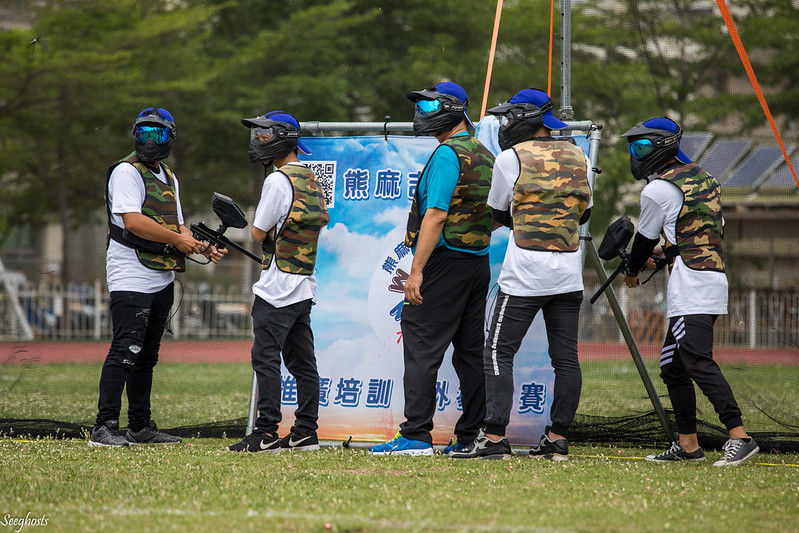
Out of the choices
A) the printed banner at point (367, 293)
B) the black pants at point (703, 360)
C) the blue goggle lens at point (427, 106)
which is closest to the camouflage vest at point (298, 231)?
the printed banner at point (367, 293)

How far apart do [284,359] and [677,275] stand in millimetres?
2371

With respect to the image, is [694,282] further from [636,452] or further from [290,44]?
[290,44]

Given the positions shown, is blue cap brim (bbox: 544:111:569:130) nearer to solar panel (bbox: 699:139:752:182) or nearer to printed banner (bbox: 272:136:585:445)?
printed banner (bbox: 272:136:585:445)

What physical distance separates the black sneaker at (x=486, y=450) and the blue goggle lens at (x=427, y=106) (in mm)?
1875

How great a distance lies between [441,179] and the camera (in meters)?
4.88

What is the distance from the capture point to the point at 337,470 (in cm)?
440

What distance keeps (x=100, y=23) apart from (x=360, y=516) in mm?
15254

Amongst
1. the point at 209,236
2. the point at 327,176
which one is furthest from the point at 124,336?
the point at 327,176

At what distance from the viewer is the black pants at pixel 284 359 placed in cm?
512

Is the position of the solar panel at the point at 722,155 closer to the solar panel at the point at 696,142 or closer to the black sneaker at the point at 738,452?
the solar panel at the point at 696,142

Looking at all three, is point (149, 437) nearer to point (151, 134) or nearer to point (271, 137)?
point (151, 134)

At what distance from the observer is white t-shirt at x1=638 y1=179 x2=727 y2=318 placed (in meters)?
4.84

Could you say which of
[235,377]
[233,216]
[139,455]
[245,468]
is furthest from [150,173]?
[235,377]

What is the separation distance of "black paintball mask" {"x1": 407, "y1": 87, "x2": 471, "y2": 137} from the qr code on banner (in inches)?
33.5
